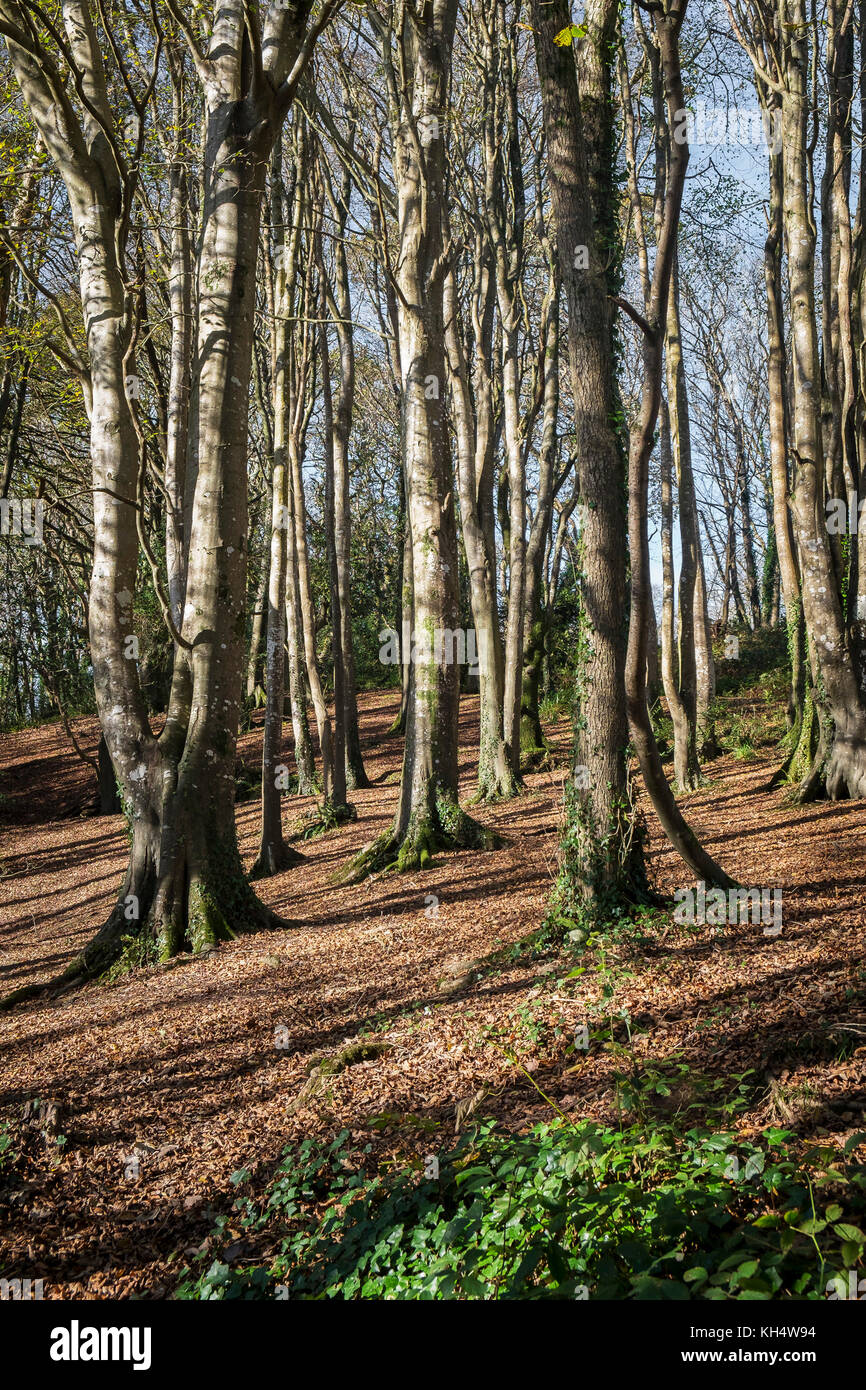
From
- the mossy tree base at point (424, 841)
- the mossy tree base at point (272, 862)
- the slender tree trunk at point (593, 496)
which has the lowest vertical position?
the mossy tree base at point (272, 862)

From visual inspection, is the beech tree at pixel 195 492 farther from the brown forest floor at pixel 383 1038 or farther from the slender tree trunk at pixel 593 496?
the slender tree trunk at pixel 593 496

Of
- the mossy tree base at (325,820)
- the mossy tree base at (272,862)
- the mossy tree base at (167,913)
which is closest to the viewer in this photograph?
the mossy tree base at (167,913)

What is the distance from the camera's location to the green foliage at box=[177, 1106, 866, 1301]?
2.42 meters

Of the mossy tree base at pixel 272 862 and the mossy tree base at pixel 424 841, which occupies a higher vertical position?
the mossy tree base at pixel 424 841

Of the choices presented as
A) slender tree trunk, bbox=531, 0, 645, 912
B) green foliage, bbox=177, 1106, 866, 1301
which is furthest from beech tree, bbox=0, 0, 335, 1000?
green foliage, bbox=177, 1106, 866, 1301

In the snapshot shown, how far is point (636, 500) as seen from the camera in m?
4.67

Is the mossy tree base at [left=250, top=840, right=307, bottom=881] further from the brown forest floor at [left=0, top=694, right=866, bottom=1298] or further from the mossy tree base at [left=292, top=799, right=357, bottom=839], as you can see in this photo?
the brown forest floor at [left=0, top=694, right=866, bottom=1298]

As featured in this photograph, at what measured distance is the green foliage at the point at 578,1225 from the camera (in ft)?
7.94

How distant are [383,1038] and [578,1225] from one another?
8.20 feet

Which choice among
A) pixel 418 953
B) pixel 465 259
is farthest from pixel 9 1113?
pixel 465 259

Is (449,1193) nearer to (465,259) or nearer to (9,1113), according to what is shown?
(9,1113)

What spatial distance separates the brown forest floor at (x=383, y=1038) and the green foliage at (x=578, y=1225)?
39cm

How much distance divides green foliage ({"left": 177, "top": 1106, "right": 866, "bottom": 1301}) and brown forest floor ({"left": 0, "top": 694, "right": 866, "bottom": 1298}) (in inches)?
15.3

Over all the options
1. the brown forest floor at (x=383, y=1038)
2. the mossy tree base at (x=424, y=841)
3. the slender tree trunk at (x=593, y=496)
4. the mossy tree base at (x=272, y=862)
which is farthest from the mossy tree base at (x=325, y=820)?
the slender tree trunk at (x=593, y=496)
